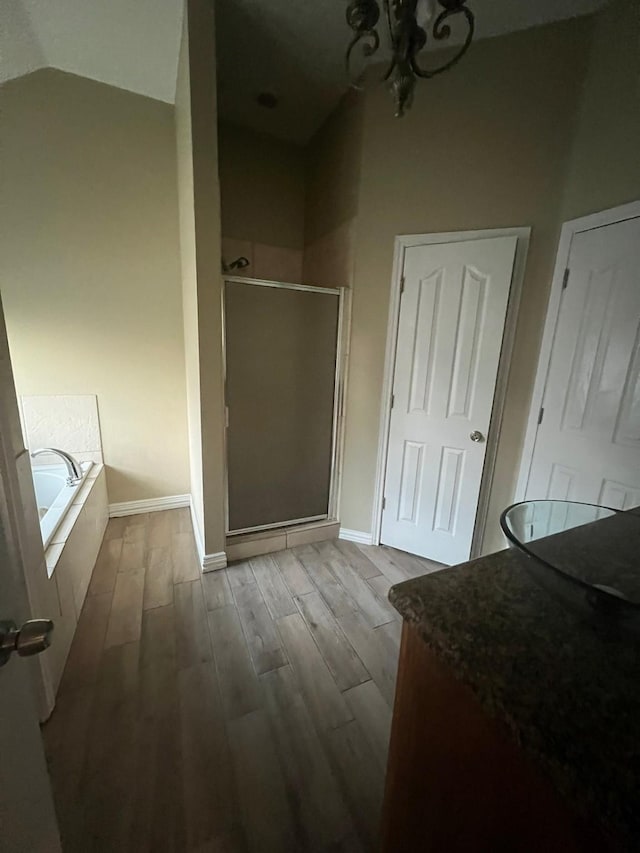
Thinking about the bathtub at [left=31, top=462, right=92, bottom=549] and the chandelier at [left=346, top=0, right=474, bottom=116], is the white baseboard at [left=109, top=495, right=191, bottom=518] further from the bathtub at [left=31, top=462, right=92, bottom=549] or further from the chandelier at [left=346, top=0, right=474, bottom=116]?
the chandelier at [left=346, top=0, right=474, bottom=116]

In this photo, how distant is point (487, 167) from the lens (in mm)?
1853

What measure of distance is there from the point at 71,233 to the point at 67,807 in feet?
9.41

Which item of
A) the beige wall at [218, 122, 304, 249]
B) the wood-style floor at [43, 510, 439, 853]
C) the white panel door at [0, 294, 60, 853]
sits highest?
the beige wall at [218, 122, 304, 249]

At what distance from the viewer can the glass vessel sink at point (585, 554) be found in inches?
24.2

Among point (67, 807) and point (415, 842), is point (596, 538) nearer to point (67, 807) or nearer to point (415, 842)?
point (415, 842)

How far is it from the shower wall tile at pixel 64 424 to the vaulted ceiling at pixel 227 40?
1.91m

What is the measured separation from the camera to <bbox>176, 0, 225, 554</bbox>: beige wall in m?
1.64

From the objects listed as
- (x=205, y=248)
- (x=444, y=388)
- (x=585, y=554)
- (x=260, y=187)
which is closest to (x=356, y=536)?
(x=444, y=388)

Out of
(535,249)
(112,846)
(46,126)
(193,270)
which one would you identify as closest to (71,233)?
(46,126)

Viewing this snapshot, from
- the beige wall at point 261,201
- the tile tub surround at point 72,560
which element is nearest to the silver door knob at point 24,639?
the tile tub surround at point 72,560

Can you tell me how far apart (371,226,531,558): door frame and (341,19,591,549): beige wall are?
0.04m

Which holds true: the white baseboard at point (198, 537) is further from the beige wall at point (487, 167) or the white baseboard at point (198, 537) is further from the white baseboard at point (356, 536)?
the beige wall at point (487, 167)

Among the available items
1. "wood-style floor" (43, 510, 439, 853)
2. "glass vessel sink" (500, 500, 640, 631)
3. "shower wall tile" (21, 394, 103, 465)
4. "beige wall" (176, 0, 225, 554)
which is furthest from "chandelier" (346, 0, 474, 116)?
"shower wall tile" (21, 394, 103, 465)

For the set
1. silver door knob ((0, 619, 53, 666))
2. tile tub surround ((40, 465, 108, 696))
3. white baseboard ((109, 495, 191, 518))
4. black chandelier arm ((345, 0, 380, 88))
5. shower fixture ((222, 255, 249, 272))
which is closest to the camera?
silver door knob ((0, 619, 53, 666))
